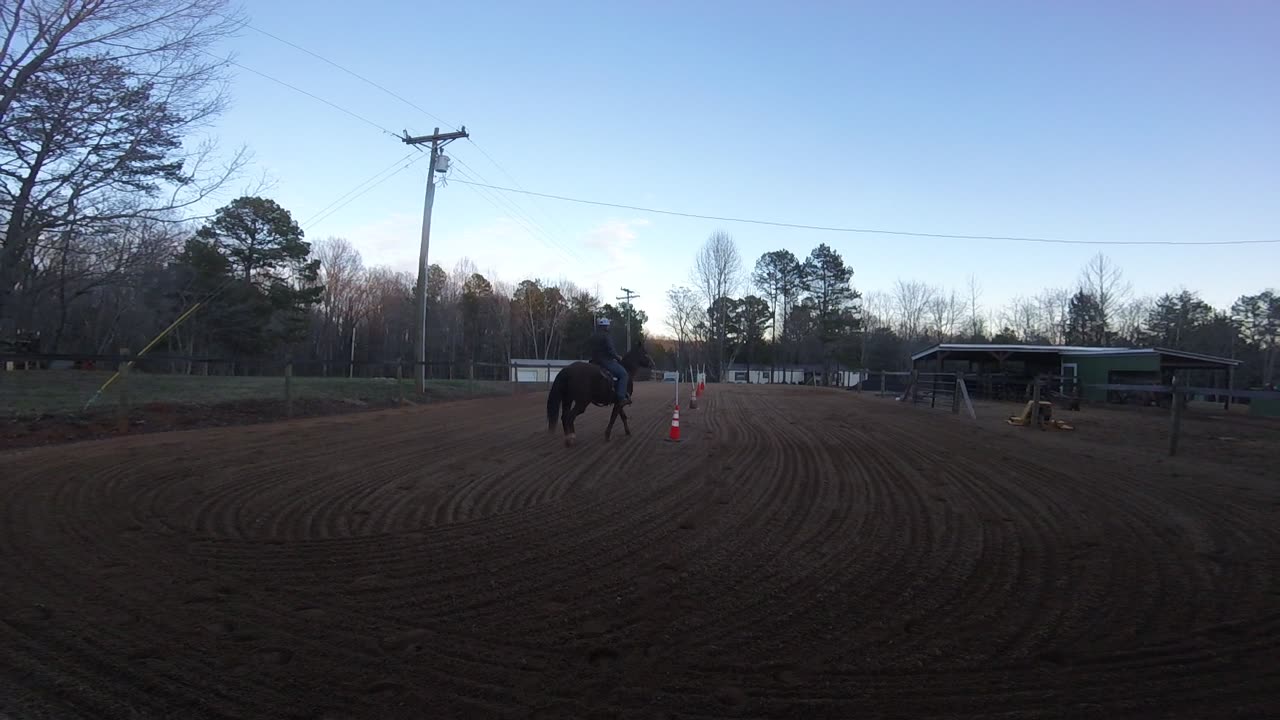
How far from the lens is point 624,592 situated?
396 cm

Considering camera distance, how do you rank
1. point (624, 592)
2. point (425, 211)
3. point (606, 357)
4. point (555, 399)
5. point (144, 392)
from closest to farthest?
point (624, 592) → point (555, 399) → point (606, 357) → point (144, 392) → point (425, 211)

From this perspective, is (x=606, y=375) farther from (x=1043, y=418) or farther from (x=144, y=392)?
(x=144, y=392)

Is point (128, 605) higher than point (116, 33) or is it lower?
lower

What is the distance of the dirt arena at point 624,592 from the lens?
110 inches

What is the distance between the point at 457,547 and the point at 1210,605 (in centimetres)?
490

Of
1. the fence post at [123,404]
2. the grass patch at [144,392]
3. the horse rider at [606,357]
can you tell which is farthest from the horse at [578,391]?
the grass patch at [144,392]

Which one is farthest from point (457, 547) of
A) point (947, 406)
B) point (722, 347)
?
point (722, 347)

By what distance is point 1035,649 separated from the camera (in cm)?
324

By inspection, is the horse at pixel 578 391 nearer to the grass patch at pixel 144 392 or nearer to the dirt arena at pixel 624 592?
the dirt arena at pixel 624 592

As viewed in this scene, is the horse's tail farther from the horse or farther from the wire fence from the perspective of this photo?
the wire fence

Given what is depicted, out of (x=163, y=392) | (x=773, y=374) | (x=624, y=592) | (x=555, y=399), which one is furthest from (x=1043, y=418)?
(x=773, y=374)

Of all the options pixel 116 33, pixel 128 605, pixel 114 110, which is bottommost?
pixel 128 605

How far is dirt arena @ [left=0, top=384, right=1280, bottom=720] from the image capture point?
9.21 feet

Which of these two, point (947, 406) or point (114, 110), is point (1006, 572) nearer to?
point (114, 110)
